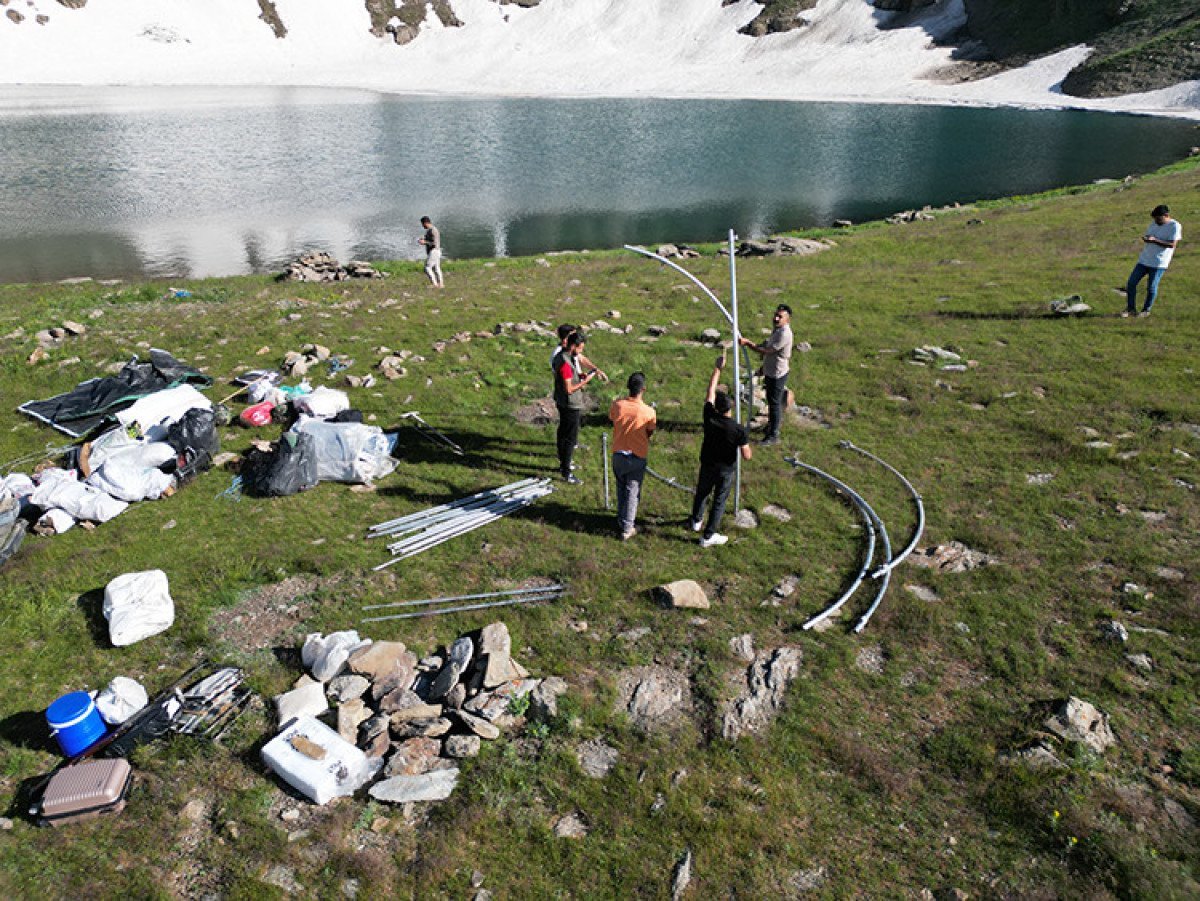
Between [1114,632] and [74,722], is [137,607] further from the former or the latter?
[1114,632]

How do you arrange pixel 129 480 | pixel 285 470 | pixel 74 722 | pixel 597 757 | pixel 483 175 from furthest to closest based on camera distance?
pixel 483 175 → pixel 285 470 → pixel 129 480 → pixel 597 757 → pixel 74 722

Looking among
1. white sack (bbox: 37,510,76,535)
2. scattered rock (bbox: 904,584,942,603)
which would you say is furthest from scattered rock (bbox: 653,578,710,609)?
white sack (bbox: 37,510,76,535)

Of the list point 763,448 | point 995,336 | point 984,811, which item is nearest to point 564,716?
point 984,811

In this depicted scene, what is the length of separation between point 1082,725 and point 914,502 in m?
5.27

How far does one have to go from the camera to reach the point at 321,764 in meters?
7.93

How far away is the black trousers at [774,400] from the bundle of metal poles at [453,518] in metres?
5.03

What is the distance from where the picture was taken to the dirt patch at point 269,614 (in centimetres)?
999

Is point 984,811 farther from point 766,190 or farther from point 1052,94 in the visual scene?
point 1052,94

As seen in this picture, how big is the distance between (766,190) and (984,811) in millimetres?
58629

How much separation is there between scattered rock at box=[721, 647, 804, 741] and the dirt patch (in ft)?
20.4

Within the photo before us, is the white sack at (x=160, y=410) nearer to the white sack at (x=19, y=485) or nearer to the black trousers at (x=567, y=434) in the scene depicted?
the white sack at (x=19, y=485)

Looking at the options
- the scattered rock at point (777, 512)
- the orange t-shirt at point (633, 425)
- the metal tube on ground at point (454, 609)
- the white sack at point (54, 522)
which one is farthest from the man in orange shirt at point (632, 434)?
the white sack at point (54, 522)

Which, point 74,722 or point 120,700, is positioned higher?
point 74,722

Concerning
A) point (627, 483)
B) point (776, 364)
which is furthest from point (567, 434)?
point (776, 364)
